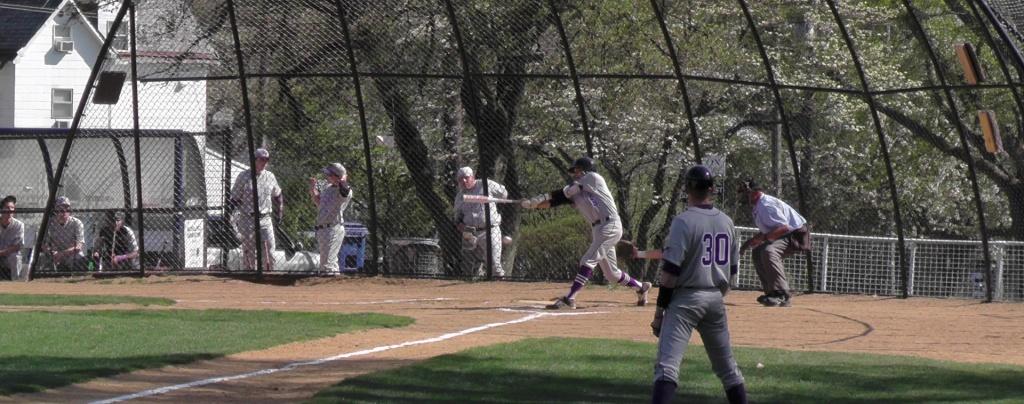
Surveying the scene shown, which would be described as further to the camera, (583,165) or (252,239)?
(252,239)

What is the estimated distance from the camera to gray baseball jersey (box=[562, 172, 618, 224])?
13.6m

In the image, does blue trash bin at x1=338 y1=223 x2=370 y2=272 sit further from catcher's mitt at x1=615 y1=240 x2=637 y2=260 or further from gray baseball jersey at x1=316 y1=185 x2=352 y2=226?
catcher's mitt at x1=615 y1=240 x2=637 y2=260

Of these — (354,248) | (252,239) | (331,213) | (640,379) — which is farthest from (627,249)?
(354,248)

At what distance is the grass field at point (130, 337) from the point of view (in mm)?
9141

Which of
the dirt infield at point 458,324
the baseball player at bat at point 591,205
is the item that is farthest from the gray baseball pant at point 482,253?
the baseball player at bat at point 591,205

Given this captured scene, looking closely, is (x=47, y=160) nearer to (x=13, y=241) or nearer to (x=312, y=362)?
(x=13, y=241)

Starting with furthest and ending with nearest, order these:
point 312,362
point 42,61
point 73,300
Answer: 1. point 42,61
2. point 73,300
3. point 312,362

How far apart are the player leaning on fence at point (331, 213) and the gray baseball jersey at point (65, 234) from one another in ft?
10.4

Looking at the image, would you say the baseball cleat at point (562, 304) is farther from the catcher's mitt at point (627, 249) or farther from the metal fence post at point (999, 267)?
the metal fence post at point (999, 267)

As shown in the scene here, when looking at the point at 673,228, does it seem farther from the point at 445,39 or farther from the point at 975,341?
the point at 445,39

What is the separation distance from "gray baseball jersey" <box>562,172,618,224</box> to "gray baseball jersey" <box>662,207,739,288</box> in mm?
6145

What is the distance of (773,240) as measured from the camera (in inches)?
589

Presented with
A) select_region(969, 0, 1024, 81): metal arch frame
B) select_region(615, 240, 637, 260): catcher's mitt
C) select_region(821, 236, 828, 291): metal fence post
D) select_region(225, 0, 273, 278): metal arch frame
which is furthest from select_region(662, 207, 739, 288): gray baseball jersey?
select_region(821, 236, 828, 291): metal fence post

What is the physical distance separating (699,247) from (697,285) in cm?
20
